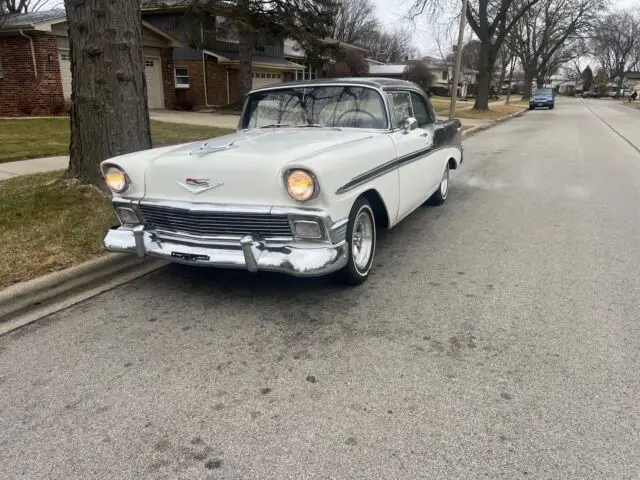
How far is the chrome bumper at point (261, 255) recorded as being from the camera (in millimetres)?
3562

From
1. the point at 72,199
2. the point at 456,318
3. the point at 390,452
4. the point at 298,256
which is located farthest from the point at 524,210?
the point at 72,199

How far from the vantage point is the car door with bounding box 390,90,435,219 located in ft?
16.1

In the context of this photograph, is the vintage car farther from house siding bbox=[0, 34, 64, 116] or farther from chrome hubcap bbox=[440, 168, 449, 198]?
house siding bbox=[0, 34, 64, 116]

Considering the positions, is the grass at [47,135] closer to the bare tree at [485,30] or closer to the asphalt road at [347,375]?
the asphalt road at [347,375]

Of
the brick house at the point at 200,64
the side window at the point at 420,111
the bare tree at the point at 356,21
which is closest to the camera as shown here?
the side window at the point at 420,111

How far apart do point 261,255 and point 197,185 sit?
72 centimetres

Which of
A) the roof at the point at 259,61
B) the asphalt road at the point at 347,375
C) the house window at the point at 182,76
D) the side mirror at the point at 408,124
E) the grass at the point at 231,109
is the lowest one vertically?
the asphalt road at the point at 347,375

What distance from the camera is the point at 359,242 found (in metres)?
4.32

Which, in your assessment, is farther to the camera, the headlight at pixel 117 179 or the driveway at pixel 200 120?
the driveway at pixel 200 120

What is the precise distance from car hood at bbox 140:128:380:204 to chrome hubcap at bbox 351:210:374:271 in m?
0.65

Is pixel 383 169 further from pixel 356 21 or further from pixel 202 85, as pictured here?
pixel 356 21

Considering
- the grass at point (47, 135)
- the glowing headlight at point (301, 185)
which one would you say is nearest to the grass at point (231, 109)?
the grass at point (47, 135)

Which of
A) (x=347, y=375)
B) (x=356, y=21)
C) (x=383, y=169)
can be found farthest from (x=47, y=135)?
(x=356, y=21)

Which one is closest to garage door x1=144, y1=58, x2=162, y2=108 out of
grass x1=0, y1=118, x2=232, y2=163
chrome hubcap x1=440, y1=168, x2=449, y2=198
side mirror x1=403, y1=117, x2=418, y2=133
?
grass x1=0, y1=118, x2=232, y2=163
